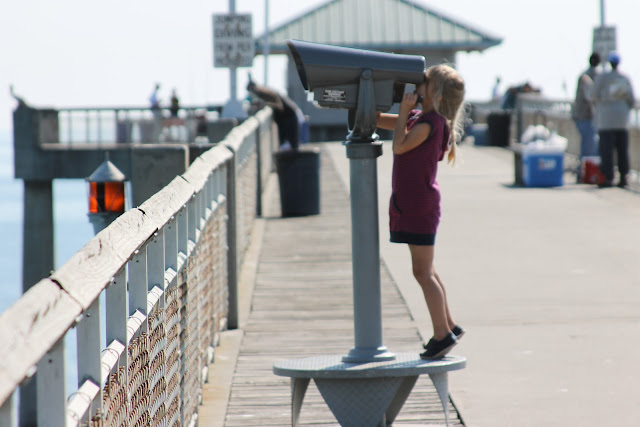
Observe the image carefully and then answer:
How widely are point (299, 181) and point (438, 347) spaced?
10.0m

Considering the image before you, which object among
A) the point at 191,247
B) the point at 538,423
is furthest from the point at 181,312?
the point at 538,423

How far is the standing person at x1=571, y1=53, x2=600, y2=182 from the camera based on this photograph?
17859mm

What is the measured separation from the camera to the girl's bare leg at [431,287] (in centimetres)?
529

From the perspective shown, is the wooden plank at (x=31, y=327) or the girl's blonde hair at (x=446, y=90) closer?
the wooden plank at (x=31, y=327)

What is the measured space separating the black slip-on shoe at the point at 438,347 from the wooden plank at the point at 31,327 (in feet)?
9.71

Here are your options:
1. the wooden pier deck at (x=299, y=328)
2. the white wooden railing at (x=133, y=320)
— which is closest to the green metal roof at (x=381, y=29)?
the wooden pier deck at (x=299, y=328)

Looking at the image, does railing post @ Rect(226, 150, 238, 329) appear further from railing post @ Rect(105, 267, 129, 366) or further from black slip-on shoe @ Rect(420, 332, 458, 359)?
railing post @ Rect(105, 267, 129, 366)

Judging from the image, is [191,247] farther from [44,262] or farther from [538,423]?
[44,262]

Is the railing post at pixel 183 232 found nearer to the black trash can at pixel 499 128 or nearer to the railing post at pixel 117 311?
the railing post at pixel 117 311

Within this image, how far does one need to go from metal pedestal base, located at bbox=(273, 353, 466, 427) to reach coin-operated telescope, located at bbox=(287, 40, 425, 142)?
1.05 m

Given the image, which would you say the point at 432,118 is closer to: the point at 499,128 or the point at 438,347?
the point at 438,347

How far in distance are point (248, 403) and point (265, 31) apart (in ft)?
111

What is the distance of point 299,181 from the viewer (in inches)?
595

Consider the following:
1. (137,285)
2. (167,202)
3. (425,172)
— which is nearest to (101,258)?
(137,285)
